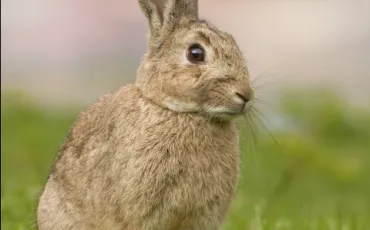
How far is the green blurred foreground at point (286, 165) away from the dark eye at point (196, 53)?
572mm

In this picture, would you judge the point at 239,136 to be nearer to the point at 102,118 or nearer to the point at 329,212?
the point at 102,118

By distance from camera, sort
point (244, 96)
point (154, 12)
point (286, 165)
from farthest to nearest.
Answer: point (286, 165) → point (154, 12) → point (244, 96)

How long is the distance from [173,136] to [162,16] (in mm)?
686

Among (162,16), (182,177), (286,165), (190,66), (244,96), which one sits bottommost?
(286,165)

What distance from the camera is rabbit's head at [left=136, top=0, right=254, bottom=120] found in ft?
19.3

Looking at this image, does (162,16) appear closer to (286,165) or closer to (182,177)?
(182,177)

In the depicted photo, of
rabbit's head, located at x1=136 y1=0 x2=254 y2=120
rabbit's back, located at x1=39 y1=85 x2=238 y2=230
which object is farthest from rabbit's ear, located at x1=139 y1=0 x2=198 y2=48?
rabbit's back, located at x1=39 y1=85 x2=238 y2=230

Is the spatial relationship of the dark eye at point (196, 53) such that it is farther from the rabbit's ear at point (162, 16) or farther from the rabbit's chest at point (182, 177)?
the rabbit's chest at point (182, 177)

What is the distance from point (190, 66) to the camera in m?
6.01

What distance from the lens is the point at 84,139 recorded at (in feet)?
21.5

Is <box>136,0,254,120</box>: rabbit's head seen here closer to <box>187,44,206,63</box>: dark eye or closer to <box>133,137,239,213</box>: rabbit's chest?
<box>187,44,206,63</box>: dark eye

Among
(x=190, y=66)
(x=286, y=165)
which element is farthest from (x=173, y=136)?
(x=286, y=165)

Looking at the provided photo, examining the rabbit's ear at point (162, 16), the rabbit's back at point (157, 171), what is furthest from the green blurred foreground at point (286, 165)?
the rabbit's ear at point (162, 16)

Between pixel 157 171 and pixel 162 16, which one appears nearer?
pixel 157 171
